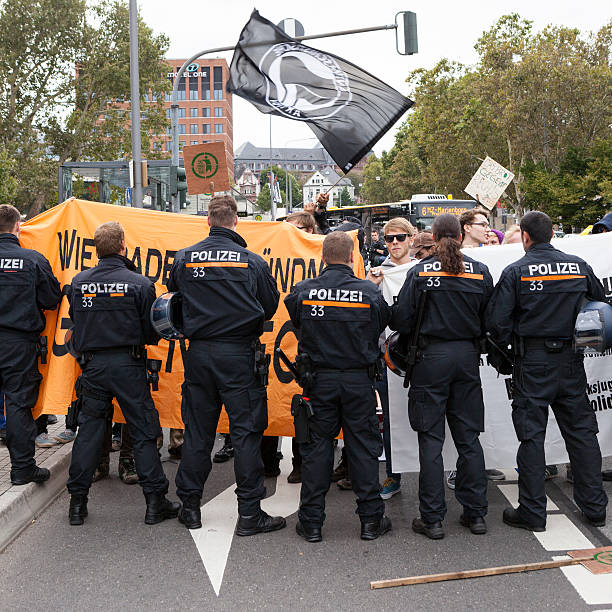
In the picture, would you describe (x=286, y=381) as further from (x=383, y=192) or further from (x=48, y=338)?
(x=383, y=192)

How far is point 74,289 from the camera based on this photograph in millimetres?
5035

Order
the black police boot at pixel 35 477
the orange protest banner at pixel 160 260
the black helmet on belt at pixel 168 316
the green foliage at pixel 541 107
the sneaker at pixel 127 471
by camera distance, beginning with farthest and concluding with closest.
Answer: the green foliage at pixel 541 107
the sneaker at pixel 127 471
the orange protest banner at pixel 160 260
the black police boot at pixel 35 477
the black helmet on belt at pixel 168 316

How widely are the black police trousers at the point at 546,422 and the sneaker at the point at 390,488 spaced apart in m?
1.04

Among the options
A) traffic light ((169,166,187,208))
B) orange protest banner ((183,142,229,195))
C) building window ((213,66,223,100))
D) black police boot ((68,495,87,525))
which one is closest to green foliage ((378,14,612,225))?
traffic light ((169,166,187,208))

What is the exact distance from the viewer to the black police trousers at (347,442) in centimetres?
462

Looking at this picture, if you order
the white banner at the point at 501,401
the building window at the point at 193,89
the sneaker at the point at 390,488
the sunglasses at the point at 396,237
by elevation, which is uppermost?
the building window at the point at 193,89

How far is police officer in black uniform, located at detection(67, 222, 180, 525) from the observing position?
4.93 meters

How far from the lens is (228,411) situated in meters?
4.80

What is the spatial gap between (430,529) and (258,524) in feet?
3.65

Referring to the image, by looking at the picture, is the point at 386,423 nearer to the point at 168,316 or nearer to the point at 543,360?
the point at 543,360

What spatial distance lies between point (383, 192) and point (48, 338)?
334ft

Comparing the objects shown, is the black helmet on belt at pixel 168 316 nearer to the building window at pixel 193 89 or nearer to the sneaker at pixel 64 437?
the sneaker at pixel 64 437

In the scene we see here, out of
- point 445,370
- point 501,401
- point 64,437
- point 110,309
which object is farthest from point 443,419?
point 64,437

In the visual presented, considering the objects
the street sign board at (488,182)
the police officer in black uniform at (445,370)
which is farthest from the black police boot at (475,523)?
the street sign board at (488,182)
